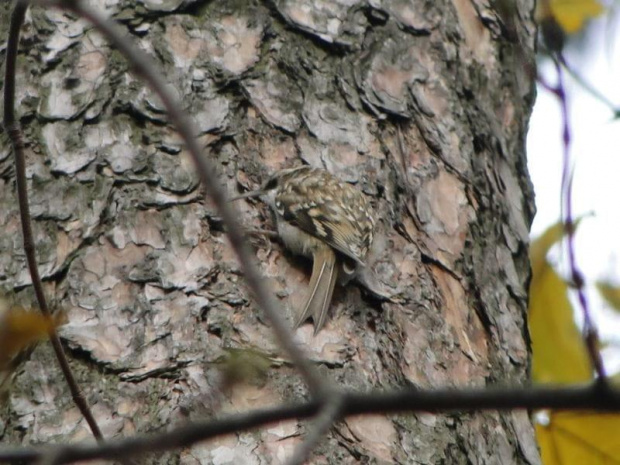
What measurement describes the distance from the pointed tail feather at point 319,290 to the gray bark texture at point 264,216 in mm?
34

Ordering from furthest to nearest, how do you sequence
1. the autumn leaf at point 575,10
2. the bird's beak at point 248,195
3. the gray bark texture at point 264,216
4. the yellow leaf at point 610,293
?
the yellow leaf at point 610,293
the autumn leaf at point 575,10
the bird's beak at point 248,195
the gray bark texture at point 264,216

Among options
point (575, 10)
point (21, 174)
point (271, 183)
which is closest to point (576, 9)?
point (575, 10)

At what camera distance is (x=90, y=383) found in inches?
85.0

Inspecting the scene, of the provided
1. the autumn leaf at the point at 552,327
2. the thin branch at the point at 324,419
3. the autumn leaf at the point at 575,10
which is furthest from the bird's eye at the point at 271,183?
the thin branch at the point at 324,419

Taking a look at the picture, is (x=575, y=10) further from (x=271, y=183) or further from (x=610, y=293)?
(x=271, y=183)

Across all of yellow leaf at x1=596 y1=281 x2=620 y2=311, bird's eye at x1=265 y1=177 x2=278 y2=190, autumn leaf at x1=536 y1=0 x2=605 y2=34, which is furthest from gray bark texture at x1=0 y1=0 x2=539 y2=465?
yellow leaf at x1=596 y1=281 x2=620 y2=311

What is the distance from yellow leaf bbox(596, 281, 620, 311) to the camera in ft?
12.8

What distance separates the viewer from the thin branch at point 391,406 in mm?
806

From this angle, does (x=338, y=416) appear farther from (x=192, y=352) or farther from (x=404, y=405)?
(x=192, y=352)

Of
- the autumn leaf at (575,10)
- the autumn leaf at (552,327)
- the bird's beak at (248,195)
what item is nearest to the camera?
the bird's beak at (248,195)

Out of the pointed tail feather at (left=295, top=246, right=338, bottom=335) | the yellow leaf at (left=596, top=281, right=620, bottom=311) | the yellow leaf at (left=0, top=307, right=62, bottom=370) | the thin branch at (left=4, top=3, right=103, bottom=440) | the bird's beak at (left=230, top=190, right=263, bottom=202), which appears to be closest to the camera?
the yellow leaf at (left=0, top=307, right=62, bottom=370)

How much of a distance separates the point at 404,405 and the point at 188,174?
68.9 inches

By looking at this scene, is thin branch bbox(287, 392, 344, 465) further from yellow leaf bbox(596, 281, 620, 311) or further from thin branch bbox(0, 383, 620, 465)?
yellow leaf bbox(596, 281, 620, 311)

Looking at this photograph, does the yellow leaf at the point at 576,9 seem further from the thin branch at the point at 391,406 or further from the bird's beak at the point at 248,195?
the thin branch at the point at 391,406
